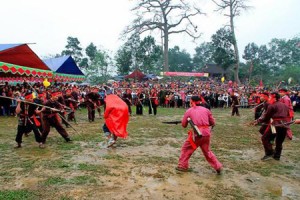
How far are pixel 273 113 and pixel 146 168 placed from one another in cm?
330

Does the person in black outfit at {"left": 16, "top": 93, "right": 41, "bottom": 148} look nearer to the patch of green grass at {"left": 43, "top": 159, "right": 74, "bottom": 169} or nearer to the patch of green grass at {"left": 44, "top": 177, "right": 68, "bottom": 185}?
the patch of green grass at {"left": 43, "top": 159, "right": 74, "bottom": 169}

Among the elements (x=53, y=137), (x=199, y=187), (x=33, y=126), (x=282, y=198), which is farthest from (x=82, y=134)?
(x=282, y=198)

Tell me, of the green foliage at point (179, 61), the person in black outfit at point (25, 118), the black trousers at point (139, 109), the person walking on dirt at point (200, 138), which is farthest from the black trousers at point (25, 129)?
the green foliage at point (179, 61)

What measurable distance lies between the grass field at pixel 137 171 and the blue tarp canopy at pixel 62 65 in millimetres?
10160

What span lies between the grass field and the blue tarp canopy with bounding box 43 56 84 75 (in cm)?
1016

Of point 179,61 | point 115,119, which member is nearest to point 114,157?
point 115,119

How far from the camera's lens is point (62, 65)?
1928cm

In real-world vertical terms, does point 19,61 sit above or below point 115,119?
above

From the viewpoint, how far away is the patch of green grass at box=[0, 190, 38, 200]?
14.8 ft

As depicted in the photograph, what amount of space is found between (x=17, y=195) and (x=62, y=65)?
1561cm

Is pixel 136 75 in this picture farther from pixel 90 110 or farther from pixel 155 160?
pixel 155 160

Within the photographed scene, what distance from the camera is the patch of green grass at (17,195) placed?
4.50 m

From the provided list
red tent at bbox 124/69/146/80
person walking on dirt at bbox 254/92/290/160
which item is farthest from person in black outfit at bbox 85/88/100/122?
red tent at bbox 124/69/146/80

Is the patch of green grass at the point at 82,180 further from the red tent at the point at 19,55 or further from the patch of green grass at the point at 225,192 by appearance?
the red tent at the point at 19,55
